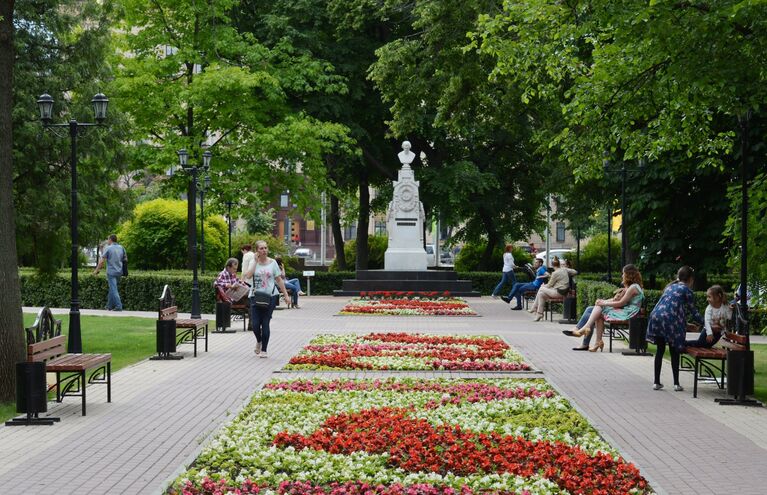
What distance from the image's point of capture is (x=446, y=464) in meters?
8.98

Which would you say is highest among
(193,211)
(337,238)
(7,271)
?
(193,211)

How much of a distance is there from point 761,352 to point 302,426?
12.3 meters

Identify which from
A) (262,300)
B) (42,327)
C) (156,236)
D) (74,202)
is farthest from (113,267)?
(42,327)

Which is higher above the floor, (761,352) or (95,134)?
(95,134)

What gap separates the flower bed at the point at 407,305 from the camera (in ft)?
98.9

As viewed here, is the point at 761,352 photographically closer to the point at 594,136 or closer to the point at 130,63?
the point at 594,136

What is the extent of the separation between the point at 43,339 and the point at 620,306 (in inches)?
410

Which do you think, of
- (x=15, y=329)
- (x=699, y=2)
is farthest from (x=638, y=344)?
(x=15, y=329)

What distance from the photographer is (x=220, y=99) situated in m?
37.5

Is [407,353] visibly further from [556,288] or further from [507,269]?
[507,269]

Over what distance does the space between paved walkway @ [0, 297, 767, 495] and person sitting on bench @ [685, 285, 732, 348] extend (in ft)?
2.08

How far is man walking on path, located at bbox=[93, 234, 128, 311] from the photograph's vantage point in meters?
30.4

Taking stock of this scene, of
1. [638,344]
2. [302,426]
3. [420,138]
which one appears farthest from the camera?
[420,138]

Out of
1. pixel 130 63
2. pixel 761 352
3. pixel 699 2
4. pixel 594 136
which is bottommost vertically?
pixel 761 352
